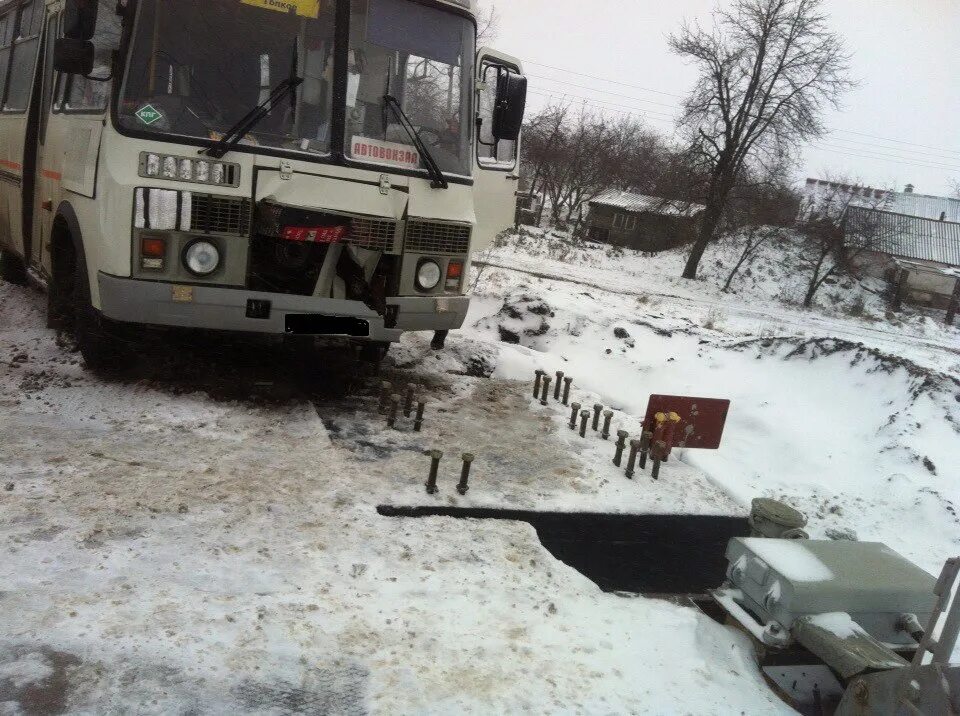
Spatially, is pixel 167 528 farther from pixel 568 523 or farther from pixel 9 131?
pixel 9 131

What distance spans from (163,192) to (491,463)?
2.98 m

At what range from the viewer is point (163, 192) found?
4918 mm

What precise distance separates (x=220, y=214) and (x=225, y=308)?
0.66 metres

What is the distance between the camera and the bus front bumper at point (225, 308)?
502 centimetres

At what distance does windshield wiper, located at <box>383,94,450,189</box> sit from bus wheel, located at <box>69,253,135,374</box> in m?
2.64

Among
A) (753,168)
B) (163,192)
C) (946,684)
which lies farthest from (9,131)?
(753,168)

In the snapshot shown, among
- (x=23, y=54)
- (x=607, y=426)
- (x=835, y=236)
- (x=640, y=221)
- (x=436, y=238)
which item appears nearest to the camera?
(x=436, y=238)

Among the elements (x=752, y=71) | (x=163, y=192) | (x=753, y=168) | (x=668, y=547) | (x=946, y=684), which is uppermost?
(x=752, y=71)

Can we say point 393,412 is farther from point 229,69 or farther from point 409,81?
point 229,69

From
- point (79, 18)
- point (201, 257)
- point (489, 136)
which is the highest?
point (79, 18)

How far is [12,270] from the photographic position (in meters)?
8.94

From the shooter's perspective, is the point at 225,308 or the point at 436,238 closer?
the point at 225,308

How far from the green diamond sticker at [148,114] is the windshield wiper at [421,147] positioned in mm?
1676

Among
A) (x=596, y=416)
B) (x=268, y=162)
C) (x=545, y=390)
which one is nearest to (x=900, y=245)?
(x=545, y=390)
